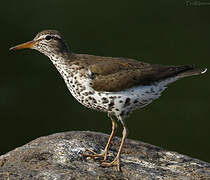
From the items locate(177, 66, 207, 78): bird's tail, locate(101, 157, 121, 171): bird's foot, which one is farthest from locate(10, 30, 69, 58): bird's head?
locate(101, 157, 121, 171): bird's foot

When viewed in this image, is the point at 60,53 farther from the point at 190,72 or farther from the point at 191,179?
the point at 191,179

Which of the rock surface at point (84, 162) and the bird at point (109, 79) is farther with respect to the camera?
the bird at point (109, 79)

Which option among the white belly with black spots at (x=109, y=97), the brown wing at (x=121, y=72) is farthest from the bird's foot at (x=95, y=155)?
the brown wing at (x=121, y=72)

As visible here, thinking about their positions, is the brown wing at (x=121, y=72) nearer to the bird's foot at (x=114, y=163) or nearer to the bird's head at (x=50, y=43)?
the bird's head at (x=50, y=43)

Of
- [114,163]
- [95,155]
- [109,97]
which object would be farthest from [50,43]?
[114,163]

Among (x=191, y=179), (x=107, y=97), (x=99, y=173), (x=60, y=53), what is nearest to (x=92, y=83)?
(x=107, y=97)
